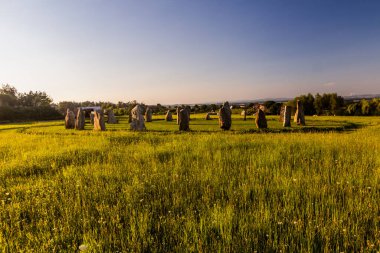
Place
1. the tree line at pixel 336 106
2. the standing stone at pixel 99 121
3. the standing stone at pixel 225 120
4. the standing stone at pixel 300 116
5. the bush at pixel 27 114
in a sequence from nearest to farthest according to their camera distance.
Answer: the standing stone at pixel 225 120 → the standing stone at pixel 99 121 → the standing stone at pixel 300 116 → the tree line at pixel 336 106 → the bush at pixel 27 114

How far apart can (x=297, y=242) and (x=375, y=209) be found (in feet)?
6.13

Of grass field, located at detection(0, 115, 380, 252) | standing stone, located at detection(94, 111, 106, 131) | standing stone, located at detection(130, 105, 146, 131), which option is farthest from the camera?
standing stone, located at detection(94, 111, 106, 131)

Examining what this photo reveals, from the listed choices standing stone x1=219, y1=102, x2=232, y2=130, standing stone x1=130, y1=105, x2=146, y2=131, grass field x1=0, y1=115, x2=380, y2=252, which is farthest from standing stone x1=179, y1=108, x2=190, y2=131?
grass field x1=0, y1=115, x2=380, y2=252

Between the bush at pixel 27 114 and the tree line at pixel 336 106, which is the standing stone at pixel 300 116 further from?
the bush at pixel 27 114

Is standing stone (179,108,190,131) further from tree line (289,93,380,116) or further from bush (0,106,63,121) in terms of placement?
bush (0,106,63,121)

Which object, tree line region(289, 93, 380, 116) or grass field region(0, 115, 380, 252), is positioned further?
tree line region(289, 93, 380, 116)

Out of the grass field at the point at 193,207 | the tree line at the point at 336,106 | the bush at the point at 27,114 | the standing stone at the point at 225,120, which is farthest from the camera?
the bush at the point at 27,114

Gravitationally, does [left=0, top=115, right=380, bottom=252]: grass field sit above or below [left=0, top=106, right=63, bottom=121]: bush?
below

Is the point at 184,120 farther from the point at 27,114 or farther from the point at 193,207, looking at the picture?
the point at 27,114

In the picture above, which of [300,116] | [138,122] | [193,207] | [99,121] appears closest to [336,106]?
[300,116]

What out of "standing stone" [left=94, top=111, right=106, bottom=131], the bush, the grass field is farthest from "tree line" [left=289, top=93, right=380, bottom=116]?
the bush

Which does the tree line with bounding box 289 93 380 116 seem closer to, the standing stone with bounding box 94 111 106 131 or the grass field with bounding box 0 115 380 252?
A: the standing stone with bounding box 94 111 106 131

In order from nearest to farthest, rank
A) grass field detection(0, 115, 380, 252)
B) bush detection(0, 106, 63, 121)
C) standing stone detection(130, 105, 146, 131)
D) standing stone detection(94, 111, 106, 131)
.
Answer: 1. grass field detection(0, 115, 380, 252)
2. standing stone detection(130, 105, 146, 131)
3. standing stone detection(94, 111, 106, 131)
4. bush detection(0, 106, 63, 121)

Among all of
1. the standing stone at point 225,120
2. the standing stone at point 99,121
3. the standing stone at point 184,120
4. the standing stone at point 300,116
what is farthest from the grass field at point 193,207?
the standing stone at point 300,116
